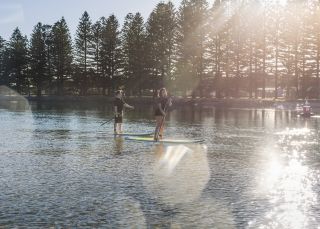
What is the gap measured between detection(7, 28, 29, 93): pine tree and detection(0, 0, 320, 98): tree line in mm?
4857

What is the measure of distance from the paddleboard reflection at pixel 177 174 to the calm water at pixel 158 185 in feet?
0.06

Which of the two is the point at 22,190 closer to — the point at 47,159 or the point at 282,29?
the point at 47,159

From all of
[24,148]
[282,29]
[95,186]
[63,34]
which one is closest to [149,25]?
[63,34]

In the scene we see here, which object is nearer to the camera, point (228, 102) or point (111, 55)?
point (228, 102)

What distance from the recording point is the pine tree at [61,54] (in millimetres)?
86812

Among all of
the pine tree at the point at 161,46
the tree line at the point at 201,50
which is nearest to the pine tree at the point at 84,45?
the tree line at the point at 201,50

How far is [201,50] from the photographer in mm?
74938

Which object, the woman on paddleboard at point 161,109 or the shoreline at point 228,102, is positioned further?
the shoreline at point 228,102

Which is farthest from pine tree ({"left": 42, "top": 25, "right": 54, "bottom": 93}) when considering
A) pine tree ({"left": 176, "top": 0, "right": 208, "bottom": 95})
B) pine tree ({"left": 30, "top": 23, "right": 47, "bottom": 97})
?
pine tree ({"left": 176, "top": 0, "right": 208, "bottom": 95})

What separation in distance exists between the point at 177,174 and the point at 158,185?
Answer: 4.56 ft

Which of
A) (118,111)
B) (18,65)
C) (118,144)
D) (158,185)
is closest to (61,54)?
(18,65)

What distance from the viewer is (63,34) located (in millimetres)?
87000

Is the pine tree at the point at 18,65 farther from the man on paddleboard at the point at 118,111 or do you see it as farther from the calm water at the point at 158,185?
the calm water at the point at 158,185

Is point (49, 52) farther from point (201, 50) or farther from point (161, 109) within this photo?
point (161, 109)
